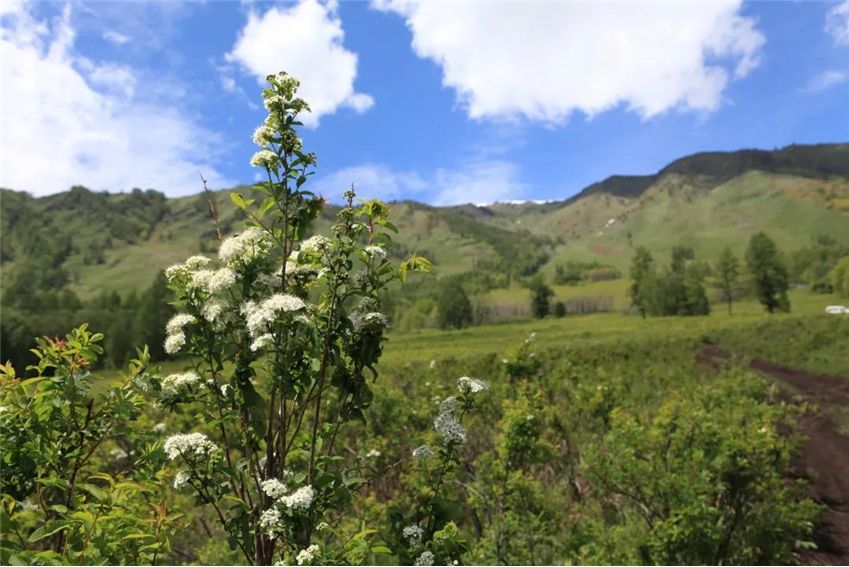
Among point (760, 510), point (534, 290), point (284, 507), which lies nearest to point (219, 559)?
point (284, 507)

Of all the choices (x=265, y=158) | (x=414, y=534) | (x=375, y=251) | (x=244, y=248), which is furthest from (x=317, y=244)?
(x=414, y=534)

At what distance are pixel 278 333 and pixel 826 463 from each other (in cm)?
2087

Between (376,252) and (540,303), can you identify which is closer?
(376,252)

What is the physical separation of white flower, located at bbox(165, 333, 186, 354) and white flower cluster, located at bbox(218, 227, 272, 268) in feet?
1.89

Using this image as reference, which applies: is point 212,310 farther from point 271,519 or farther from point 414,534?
point 414,534

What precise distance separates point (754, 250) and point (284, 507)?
349ft

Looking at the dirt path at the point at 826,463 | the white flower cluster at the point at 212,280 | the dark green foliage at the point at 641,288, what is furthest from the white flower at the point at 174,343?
the dark green foliage at the point at 641,288

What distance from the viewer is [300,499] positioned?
3273 millimetres

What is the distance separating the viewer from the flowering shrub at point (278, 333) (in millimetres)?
3564

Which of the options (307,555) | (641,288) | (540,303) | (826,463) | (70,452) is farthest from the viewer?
(540,303)

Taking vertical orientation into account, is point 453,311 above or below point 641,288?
below

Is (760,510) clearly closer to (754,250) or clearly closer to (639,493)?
(639,493)

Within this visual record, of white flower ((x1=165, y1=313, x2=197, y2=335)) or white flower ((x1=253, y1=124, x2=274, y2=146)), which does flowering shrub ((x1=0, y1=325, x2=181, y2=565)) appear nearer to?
white flower ((x1=165, y1=313, x2=197, y2=335))

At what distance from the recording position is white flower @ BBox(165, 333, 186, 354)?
3.61 meters
